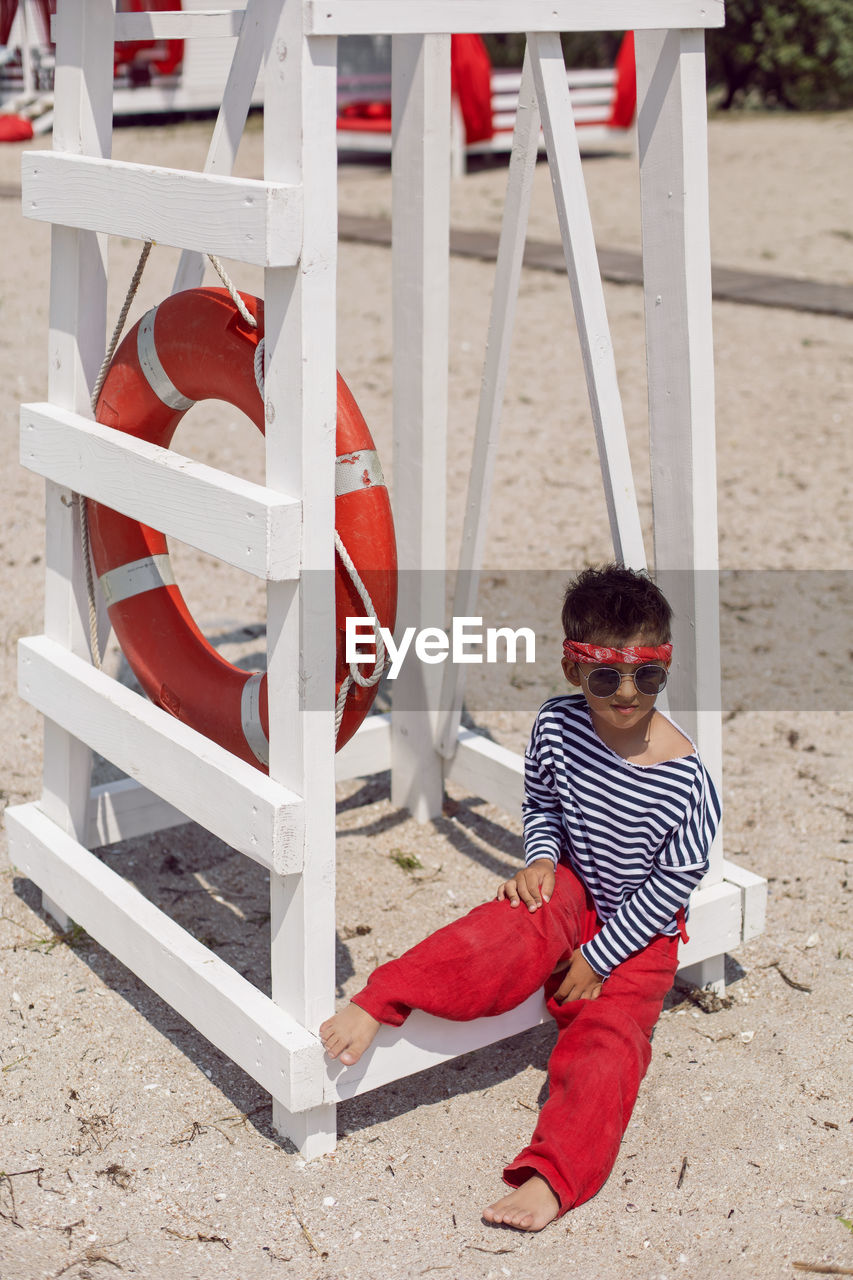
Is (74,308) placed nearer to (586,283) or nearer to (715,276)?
(586,283)

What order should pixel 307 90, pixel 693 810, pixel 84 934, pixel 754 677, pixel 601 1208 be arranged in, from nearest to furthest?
pixel 307 90
pixel 601 1208
pixel 693 810
pixel 84 934
pixel 754 677

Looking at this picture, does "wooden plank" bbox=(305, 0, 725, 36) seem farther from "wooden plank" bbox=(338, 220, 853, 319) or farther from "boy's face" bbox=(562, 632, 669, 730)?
"wooden plank" bbox=(338, 220, 853, 319)

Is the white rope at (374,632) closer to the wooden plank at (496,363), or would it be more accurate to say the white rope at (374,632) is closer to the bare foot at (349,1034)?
the bare foot at (349,1034)

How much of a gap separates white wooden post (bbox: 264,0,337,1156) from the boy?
0.45 ft

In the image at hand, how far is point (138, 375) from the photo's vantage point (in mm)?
2418

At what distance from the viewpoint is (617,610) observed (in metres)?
2.24

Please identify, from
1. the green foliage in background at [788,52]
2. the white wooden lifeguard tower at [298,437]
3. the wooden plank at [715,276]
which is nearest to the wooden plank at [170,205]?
the white wooden lifeguard tower at [298,437]

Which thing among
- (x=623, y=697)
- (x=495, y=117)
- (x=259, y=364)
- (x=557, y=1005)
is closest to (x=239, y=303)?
(x=259, y=364)

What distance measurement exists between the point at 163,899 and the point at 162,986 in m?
0.53

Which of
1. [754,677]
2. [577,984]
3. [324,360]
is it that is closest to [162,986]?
[577,984]

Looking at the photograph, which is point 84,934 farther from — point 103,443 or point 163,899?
point 103,443

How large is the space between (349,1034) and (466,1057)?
1.53 feet

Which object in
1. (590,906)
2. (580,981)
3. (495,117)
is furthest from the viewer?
(495,117)

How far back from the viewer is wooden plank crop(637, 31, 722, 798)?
2.27 m
